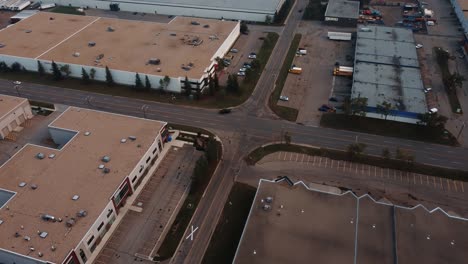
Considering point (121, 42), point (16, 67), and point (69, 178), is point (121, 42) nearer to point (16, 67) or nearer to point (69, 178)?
point (16, 67)

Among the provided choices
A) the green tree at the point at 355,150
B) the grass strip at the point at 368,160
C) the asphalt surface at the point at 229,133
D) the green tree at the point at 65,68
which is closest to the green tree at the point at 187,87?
the asphalt surface at the point at 229,133

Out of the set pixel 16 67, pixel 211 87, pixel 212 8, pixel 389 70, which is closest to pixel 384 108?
pixel 389 70

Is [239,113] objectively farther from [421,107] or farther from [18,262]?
[18,262]

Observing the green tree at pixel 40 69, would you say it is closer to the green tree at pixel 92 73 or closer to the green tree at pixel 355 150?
the green tree at pixel 92 73

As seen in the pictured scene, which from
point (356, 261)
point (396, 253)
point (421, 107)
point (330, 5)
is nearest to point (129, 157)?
point (356, 261)

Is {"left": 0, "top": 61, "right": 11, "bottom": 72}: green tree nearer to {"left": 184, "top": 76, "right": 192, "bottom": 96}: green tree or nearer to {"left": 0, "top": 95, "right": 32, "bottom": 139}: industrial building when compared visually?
{"left": 0, "top": 95, "right": 32, "bottom": 139}: industrial building
